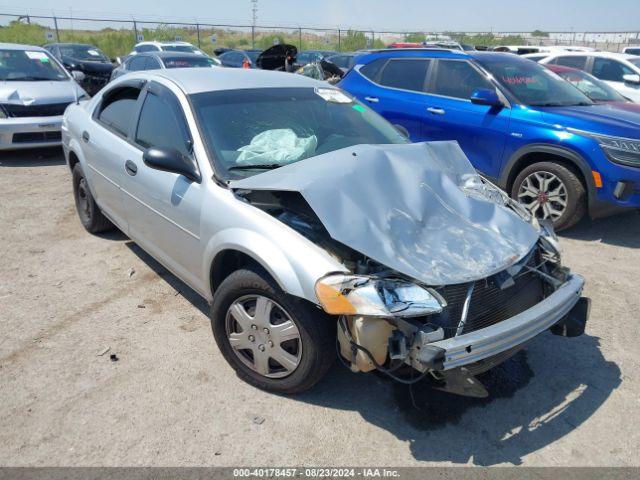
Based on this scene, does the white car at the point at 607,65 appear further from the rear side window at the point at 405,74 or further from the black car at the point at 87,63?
the black car at the point at 87,63

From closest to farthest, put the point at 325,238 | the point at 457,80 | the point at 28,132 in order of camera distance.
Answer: the point at 325,238 → the point at 457,80 → the point at 28,132

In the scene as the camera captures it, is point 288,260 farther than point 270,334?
No

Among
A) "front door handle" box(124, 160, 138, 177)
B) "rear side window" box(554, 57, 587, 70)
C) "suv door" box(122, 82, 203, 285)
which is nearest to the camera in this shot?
"suv door" box(122, 82, 203, 285)

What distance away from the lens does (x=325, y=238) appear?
2.80 meters

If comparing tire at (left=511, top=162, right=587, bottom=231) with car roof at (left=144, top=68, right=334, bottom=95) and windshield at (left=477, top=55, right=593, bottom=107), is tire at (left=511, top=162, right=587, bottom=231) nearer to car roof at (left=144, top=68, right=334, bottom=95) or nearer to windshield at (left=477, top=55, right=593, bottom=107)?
windshield at (left=477, top=55, right=593, bottom=107)

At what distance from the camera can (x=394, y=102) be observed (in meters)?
6.80

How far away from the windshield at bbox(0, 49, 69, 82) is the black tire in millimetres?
4526

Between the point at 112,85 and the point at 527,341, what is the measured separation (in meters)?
4.06

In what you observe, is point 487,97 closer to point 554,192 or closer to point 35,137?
point 554,192

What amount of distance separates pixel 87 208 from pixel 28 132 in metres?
3.64

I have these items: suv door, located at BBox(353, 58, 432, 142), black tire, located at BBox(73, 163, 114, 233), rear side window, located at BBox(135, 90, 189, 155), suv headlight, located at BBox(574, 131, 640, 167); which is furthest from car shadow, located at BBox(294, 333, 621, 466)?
suv door, located at BBox(353, 58, 432, 142)

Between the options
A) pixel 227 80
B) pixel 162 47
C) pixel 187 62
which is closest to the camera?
pixel 227 80

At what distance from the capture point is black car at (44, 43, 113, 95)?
13586mm

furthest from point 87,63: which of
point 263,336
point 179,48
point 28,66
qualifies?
point 263,336
